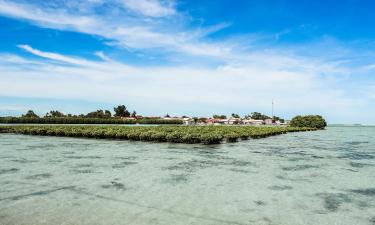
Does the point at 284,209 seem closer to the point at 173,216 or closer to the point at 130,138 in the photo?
→ the point at 173,216

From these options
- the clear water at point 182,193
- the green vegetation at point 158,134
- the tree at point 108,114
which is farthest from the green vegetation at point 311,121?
the clear water at point 182,193

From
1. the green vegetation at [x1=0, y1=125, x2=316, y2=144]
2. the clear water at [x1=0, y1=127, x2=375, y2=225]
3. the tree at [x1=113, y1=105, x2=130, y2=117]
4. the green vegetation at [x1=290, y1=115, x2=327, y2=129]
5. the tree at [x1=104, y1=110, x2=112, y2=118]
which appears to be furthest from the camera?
the tree at [x1=113, y1=105, x2=130, y2=117]

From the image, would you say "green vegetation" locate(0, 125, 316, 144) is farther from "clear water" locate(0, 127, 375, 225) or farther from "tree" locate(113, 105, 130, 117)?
"tree" locate(113, 105, 130, 117)

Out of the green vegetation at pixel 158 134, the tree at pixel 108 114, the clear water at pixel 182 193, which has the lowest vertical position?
the clear water at pixel 182 193

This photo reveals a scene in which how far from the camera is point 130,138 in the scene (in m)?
33.6

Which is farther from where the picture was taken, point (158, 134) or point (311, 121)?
point (311, 121)

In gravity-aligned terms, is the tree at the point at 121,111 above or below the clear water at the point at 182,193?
above

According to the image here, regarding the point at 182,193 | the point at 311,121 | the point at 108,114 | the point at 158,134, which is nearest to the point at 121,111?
the point at 108,114

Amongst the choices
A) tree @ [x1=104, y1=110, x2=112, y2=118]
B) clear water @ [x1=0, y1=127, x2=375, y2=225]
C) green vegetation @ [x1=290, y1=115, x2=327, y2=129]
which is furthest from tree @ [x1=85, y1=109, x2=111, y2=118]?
clear water @ [x1=0, y1=127, x2=375, y2=225]

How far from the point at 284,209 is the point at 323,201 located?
163cm

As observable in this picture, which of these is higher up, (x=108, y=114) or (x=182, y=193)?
(x=108, y=114)

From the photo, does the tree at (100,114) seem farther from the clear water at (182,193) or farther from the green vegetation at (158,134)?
the clear water at (182,193)

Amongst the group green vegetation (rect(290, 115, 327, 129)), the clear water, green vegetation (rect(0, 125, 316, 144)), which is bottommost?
the clear water

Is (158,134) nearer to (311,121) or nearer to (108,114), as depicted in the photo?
(311,121)
